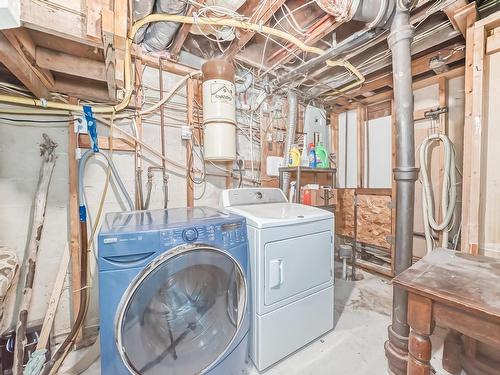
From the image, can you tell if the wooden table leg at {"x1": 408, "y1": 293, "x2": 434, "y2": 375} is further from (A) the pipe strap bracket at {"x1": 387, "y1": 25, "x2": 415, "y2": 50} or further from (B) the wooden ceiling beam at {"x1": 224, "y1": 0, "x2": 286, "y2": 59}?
(B) the wooden ceiling beam at {"x1": 224, "y1": 0, "x2": 286, "y2": 59}

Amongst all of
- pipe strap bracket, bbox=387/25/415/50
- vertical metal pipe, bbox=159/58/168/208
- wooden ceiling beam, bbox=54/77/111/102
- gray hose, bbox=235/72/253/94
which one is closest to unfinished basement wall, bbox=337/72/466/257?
pipe strap bracket, bbox=387/25/415/50

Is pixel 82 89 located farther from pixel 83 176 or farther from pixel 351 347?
pixel 351 347

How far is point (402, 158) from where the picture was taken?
1.49m

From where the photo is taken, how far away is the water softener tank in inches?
75.0

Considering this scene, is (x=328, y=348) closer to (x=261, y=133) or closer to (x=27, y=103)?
(x=261, y=133)

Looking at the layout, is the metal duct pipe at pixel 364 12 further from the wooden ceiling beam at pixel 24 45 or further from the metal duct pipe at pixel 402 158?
the wooden ceiling beam at pixel 24 45

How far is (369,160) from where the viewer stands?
9.72 ft

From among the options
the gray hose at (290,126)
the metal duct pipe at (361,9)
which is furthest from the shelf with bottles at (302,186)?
the metal duct pipe at (361,9)

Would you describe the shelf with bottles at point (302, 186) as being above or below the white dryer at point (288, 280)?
above

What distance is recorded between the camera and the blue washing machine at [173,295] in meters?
Answer: 1.00

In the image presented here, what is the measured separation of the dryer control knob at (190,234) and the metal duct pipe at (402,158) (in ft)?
4.18

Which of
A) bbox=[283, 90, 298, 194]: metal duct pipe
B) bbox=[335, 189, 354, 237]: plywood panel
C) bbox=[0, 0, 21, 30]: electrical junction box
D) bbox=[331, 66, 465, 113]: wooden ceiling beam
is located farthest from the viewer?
bbox=[335, 189, 354, 237]: plywood panel

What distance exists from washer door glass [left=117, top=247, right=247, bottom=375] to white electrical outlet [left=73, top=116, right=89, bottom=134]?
1.26 metres

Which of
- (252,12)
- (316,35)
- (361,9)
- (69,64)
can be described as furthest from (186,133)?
(361,9)
